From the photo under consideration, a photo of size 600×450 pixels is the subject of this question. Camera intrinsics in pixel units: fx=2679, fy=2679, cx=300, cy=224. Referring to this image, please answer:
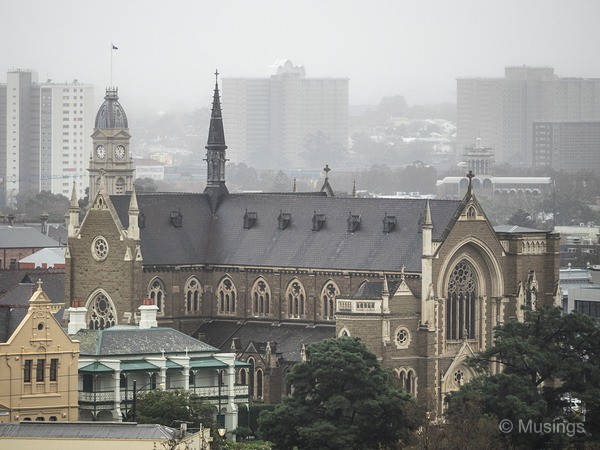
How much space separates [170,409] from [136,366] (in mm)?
10154

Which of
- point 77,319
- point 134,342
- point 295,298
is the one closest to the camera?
point 134,342

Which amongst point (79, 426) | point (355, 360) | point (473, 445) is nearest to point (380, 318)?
point (355, 360)

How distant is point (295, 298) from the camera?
14062 centimetres

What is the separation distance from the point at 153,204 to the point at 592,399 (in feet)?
120

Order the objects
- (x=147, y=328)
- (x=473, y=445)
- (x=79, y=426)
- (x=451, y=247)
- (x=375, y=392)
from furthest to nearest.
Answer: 1. (x=451, y=247)
2. (x=147, y=328)
3. (x=375, y=392)
4. (x=473, y=445)
5. (x=79, y=426)

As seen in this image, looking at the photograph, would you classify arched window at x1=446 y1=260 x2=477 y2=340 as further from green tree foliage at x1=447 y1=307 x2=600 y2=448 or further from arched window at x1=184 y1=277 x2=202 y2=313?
arched window at x1=184 y1=277 x2=202 y2=313

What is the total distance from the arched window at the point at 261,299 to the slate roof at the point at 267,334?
694 mm

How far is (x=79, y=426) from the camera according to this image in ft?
315

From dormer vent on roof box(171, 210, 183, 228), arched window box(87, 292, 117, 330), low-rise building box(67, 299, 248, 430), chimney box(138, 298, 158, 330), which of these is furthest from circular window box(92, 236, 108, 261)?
low-rise building box(67, 299, 248, 430)

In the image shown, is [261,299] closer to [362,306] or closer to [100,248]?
[100,248]

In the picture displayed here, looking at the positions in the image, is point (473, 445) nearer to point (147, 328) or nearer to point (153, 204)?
point (147, 328)

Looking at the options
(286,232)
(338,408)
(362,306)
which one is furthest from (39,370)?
(286,232)

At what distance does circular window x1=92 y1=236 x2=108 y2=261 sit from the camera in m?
141

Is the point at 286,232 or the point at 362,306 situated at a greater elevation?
the point at 286,232
